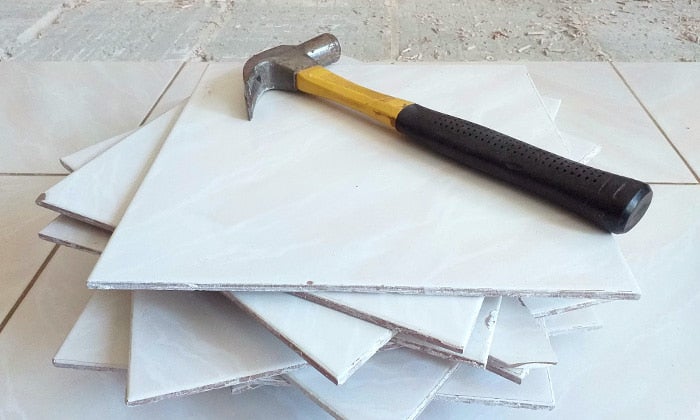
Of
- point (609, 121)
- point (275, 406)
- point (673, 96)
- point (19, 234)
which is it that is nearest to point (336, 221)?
point (275, 406)

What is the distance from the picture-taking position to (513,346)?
46 centimetres

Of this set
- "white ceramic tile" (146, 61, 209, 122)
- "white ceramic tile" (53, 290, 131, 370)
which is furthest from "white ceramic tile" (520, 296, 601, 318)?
"white ceramic tile" (146, 61, 209, 122)

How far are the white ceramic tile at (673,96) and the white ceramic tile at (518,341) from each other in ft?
1.39

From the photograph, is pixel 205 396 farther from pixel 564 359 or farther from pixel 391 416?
pixel 564 359

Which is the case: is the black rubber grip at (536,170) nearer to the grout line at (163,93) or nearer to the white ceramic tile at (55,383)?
the white ceramic tile at (55,383)

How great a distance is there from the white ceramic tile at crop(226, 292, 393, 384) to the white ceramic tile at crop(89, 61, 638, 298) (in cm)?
2

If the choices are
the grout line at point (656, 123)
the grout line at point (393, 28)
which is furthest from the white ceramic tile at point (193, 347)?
the grout line at point (393, 28)

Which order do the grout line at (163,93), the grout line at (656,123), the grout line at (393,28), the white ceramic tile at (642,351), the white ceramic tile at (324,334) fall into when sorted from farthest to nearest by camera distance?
1. the grout line at (393,28)
2. the grout line at (163,93)
3. the grout line at (656,123)
4. the white ceramic tile at (642,351)
5. the white ceramic tile at (324,334)

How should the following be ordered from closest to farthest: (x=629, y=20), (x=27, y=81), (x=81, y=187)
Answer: (x=81, y=187)
(x=27, y=81)
(x=629, y=20)

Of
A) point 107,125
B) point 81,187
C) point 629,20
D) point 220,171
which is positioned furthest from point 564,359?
point 629,20

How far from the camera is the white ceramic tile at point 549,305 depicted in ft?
1.65

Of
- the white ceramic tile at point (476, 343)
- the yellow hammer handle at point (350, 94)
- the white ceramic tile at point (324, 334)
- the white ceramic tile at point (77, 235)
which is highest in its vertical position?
the yellow hammer handle at point (350, 94)

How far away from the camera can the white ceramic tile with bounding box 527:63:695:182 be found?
77 centimetres

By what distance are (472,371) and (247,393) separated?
190 mm
